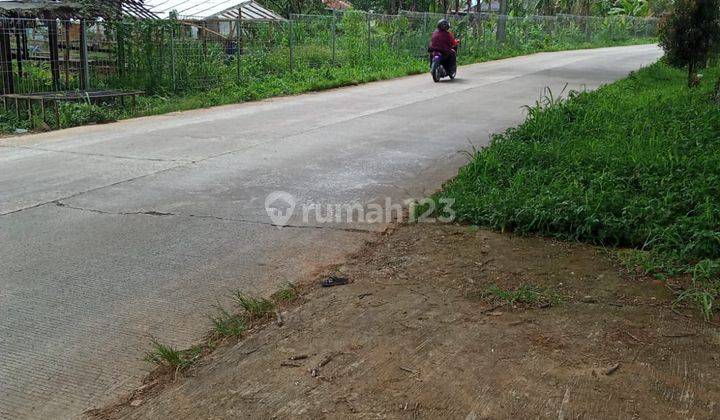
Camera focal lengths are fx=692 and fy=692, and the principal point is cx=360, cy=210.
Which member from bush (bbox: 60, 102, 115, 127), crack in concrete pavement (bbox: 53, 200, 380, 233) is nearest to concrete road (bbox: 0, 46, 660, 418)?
crack in concrete pavement (bbox: 53, 200, 380, 233)

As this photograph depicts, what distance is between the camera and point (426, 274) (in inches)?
191

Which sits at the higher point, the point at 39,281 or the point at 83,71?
the point at 83,71

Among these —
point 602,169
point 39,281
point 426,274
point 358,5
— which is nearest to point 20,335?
point 39,281

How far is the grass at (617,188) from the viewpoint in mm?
4984

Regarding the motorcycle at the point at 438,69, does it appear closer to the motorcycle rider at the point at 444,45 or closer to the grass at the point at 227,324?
the motorcycle rider at the point at 444,45

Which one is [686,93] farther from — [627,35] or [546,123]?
[627,35]

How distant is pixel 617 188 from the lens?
616cm

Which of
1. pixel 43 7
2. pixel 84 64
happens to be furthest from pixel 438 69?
pixel 43 7

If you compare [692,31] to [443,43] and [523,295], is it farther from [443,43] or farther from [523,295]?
[523,295]

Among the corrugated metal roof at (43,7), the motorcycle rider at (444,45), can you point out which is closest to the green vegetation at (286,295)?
the corrugated metal roof at (43,7)

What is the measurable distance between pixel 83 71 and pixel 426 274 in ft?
40.2

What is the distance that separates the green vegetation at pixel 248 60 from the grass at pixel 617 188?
8572mm

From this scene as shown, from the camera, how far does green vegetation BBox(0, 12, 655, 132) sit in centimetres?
1474

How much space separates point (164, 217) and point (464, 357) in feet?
12.5
